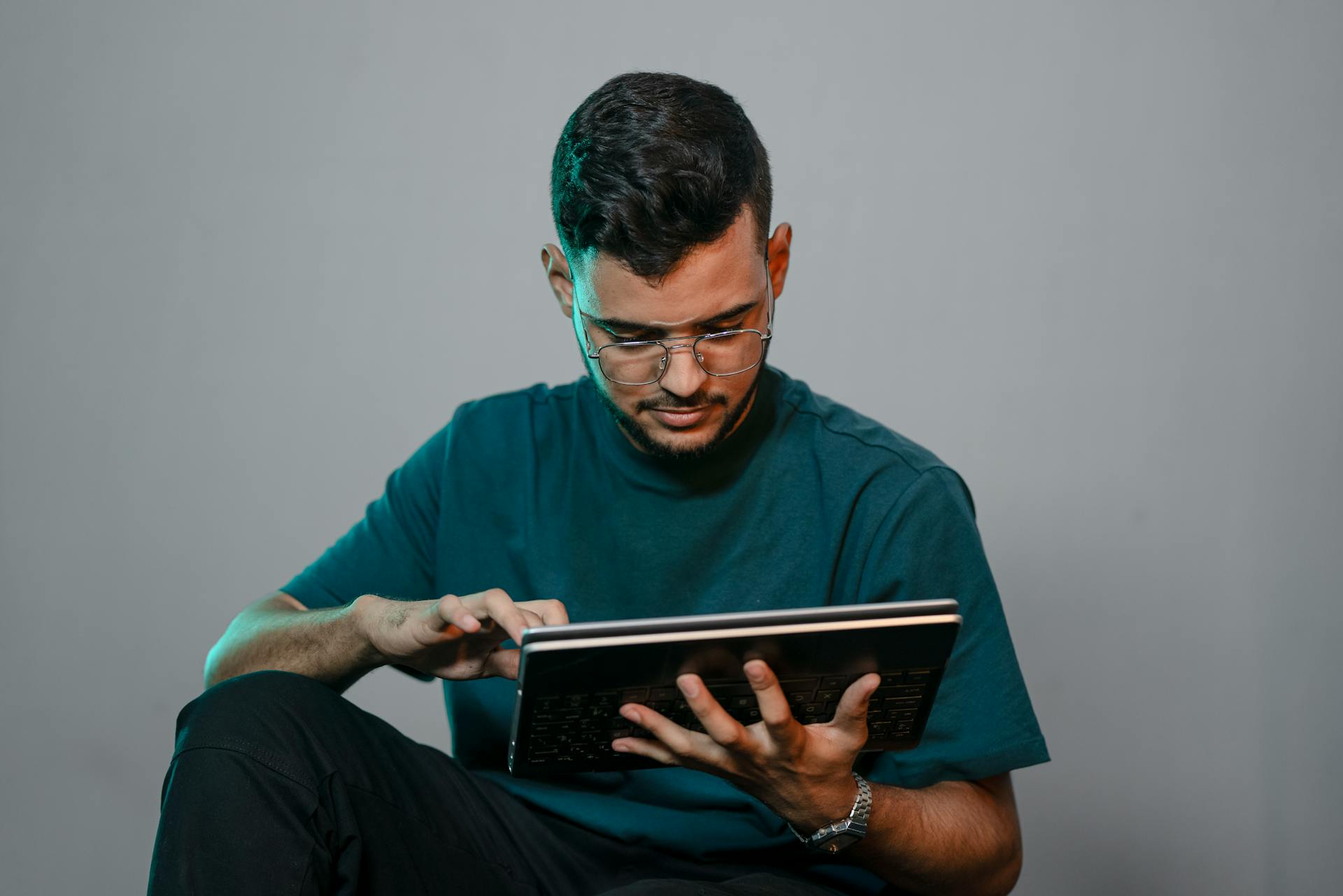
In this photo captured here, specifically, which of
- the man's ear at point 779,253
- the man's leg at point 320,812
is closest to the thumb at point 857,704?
the man's leg at point 320,812

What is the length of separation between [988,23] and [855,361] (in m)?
0.64

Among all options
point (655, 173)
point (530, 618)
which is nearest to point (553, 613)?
point (530, 618)

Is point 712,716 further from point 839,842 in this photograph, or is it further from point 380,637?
point 380,637

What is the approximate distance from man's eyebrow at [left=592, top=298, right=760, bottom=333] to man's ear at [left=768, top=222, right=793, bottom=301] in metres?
0.15

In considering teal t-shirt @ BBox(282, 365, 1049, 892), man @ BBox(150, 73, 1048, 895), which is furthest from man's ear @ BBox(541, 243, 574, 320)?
teal t-shirt @ BBox(282, 365, 1049, 892)

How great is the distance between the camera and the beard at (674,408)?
1439 mm

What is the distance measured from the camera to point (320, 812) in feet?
3.94

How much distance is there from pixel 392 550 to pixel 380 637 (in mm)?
289

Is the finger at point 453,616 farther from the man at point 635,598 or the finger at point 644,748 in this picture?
the finger at point 644,748

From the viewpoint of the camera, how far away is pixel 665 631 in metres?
1.05

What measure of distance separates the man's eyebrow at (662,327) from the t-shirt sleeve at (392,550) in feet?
1.22

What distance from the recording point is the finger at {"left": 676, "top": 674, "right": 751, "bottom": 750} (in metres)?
1.09

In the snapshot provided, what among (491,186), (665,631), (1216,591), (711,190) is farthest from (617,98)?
(1216,591)

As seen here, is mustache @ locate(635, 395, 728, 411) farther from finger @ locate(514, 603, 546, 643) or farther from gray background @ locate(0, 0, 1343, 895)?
gray background @ locate(0, 0, 1343, 895)
